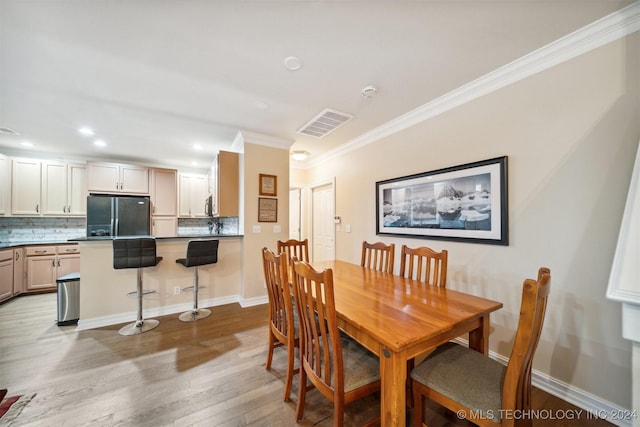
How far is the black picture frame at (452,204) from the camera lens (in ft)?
6.68

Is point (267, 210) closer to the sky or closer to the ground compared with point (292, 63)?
closer to the ground

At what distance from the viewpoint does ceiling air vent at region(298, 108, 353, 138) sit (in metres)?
2.82

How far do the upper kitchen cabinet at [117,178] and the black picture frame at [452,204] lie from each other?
4.78m

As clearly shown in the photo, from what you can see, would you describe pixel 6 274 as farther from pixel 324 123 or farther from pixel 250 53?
pixel 324 123

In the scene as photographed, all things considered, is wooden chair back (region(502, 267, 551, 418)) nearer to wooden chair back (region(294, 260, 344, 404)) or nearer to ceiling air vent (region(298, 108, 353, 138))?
wooden chair back (region(294, 260, 344, 404))

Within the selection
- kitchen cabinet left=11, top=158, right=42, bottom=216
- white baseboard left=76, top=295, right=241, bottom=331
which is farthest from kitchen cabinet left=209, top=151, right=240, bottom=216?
kitchen cabinet left=11, top=158, right=42, bottom=216

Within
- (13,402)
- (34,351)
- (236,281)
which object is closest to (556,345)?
(236,281)

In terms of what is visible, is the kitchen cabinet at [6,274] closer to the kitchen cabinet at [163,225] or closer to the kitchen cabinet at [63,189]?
the kitchen cabinet at [63,189]

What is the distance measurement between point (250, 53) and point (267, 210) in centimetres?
225

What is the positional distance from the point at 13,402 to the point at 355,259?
11.4 feet

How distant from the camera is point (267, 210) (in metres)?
3.69

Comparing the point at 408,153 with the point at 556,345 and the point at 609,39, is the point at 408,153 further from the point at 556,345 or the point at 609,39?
the point at 556,345

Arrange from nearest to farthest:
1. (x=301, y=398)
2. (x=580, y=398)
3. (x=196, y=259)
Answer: (x=301, y=398)
(x=580, y=398)
(x=196, y=259)

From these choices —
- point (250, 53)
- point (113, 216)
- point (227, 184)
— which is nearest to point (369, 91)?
point (250, 53)
